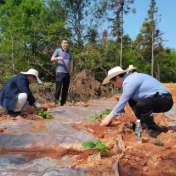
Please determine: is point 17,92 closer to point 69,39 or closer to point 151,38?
point 69,39

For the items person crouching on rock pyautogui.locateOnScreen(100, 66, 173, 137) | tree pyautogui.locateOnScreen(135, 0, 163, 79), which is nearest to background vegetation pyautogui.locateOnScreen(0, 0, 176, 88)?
tree pyautogui.locateOnScreen(135, 0, 163, 79)

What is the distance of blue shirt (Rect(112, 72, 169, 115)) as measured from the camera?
289 cm

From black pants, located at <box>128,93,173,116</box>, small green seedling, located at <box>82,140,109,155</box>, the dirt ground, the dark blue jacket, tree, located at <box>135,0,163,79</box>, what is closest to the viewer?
the dirt ground

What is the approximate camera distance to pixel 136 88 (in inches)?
117


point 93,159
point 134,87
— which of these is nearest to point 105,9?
point 134,87

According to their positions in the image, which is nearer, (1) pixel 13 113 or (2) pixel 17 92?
(2) pixel 17 92

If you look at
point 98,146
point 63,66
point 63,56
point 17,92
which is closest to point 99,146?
point 98,146

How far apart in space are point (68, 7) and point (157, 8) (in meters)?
8.18

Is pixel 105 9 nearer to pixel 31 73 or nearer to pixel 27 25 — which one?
pixel 27 25

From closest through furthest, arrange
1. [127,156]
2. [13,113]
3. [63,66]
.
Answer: [127,156] < [13,113] < [63,66]

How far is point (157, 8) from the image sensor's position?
2006 cm

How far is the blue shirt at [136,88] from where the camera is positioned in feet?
9.48

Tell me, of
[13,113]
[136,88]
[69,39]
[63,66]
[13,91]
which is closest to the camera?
[136,88]

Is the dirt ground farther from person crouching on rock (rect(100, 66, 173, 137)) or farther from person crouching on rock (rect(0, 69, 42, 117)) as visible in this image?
person crouching on rock (rect(0, 69, 42, 117))
